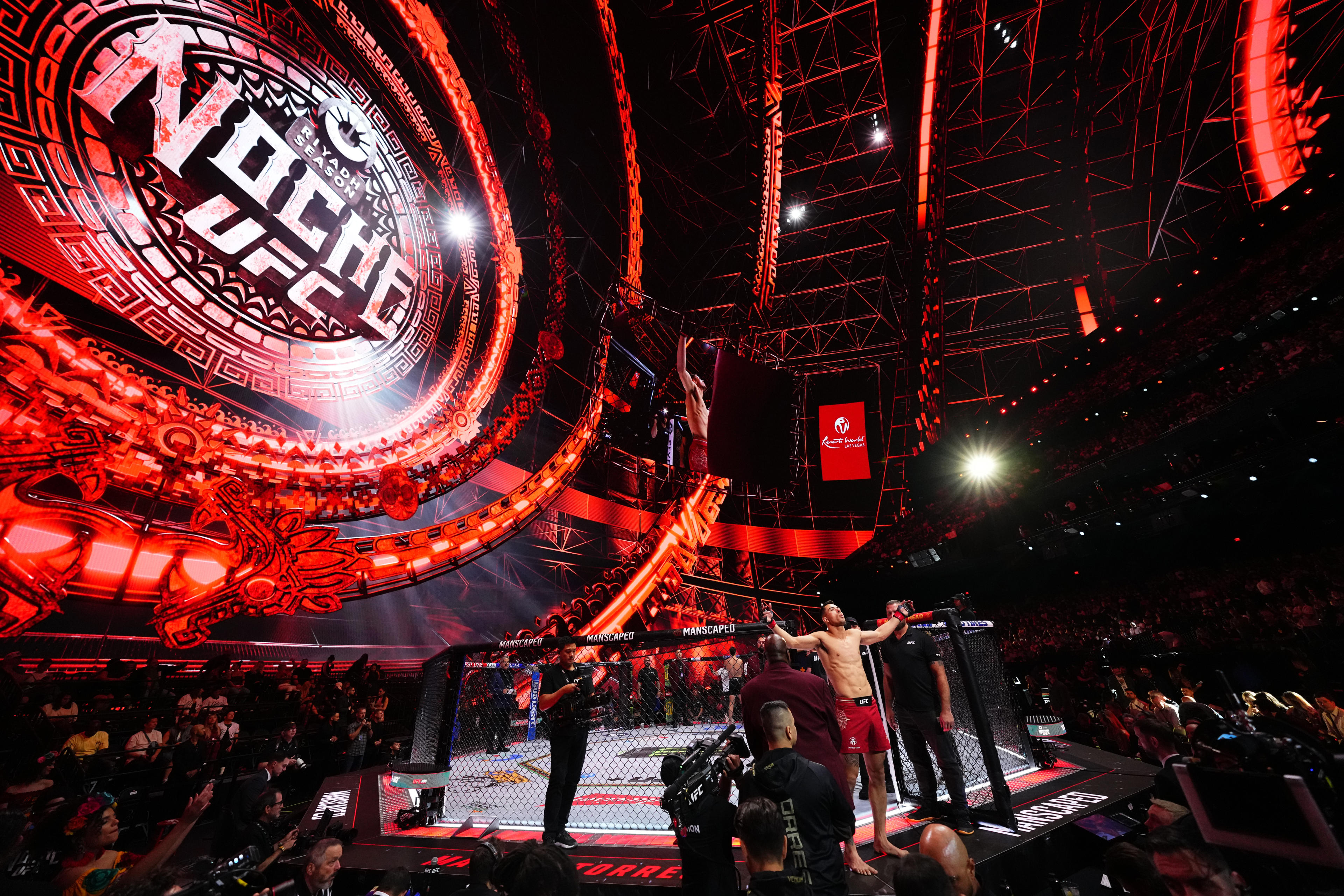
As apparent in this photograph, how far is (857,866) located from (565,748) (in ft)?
5.78

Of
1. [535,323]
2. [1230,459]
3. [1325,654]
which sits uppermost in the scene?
[535,323]

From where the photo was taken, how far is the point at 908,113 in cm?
977

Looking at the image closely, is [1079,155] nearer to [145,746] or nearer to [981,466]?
[981,466]

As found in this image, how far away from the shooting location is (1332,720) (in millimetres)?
4828

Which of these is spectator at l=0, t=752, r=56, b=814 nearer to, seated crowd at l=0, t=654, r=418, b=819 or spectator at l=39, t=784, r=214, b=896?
seated crowd at l=0, t=654, r=418, b=819

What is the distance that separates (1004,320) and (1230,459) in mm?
5190

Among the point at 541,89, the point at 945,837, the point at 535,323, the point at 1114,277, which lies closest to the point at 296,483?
the point at 535,323

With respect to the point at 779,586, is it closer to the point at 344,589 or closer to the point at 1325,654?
the point at 1325,654

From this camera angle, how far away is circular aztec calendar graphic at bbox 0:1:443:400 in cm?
468

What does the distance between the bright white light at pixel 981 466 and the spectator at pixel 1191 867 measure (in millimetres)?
13822

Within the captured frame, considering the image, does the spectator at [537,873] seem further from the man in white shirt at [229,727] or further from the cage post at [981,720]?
the man in white shirt at [229,727]

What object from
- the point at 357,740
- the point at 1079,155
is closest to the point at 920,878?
the point at 357,740

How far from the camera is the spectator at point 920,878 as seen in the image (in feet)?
5.18

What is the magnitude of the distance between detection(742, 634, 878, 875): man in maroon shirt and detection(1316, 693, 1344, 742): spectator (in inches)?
210
